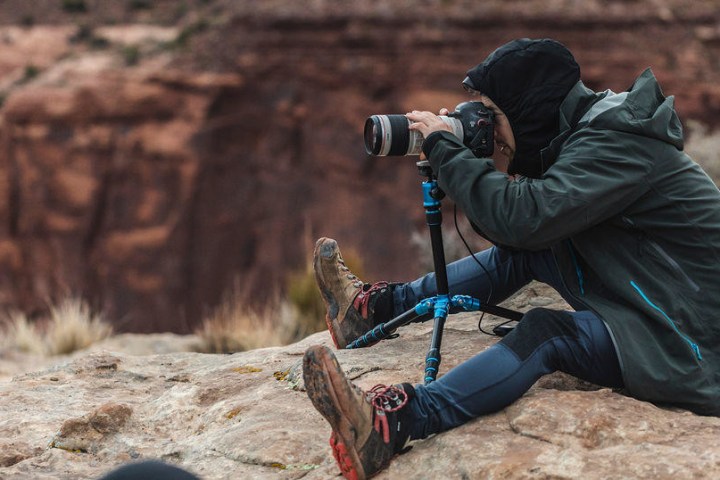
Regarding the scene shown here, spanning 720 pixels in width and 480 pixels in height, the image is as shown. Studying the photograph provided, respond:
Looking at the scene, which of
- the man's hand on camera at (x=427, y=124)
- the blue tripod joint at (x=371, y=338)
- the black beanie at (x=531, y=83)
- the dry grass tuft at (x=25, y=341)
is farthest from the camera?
the dry grass tuft at (x=25, y=341)

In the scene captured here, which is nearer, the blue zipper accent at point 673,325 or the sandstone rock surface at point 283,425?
the sandstone rock surface at point 283,425

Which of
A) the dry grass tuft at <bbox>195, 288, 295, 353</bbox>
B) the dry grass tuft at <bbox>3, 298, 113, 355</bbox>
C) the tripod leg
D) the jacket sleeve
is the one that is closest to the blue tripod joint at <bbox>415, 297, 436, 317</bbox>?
the tripod leg

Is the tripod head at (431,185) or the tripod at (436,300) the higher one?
the tripod head at (431,185)

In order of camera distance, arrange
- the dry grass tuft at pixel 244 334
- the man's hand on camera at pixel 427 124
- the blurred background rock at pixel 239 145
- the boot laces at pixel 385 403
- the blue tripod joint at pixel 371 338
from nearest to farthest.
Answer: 1. the boot laces at pixel 385 403
2. the man's hand on camera at pixel 427 124
3. the blue tripod joint at pixel 371 338
4. the dry grass tuft at pixel 244 334
5. the blurred background rock at pixel 239 145

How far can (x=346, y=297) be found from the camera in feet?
13.3

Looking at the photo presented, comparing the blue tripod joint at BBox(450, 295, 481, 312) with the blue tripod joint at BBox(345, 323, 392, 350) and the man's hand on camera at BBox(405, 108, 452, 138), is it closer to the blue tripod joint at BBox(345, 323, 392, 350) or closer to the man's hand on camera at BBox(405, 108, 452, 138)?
the blue tripod joint at BBox(345, 323, 392, 350)

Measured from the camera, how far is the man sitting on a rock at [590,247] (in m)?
2.99

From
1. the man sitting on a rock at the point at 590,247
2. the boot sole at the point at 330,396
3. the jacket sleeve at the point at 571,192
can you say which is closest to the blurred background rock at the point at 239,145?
the man sitting on a rock at the point at 590,247

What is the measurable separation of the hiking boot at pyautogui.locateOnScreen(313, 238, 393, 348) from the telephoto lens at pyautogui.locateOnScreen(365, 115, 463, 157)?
0.71 metres

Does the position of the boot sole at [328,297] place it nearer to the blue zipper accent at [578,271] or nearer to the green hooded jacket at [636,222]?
the green hooded jacket at [636,222]

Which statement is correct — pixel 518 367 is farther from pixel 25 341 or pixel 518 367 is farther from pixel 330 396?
pixel 25 341

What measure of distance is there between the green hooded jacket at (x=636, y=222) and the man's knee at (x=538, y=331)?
0.40ft

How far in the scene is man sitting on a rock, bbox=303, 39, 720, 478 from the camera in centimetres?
299

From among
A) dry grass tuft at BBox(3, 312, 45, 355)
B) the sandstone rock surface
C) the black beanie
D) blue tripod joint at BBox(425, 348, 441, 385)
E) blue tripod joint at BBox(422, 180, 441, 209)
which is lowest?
dry grass tuft at BBox(3, 312, 45, 355)
